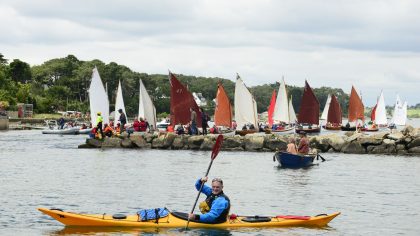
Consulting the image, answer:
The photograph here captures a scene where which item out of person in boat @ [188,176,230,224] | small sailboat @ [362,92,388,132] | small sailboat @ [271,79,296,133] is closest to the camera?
person in boat @ [188,176,230,224]

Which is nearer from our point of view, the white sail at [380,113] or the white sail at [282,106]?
the white sail at [282,106]

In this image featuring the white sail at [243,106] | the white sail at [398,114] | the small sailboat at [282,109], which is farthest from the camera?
the white sail at [398,114]

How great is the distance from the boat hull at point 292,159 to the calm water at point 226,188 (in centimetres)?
65

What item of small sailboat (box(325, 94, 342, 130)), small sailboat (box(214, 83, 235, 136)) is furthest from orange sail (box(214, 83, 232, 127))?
small sailboat (box(325, 94, 342, 130))

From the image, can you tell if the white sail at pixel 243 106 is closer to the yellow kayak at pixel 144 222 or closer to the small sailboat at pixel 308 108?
the small sailboat at pixel 308 108

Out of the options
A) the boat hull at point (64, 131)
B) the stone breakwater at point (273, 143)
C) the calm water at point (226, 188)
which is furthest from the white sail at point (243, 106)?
the calm water at point (226, 188)

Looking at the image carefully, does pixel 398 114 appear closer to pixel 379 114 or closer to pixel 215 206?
pixel 379 114

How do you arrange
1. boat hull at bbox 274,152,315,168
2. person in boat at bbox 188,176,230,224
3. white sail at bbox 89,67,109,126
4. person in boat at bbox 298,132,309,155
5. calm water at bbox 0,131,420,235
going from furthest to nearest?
1. white sail at bbox 89,67,109,126
2. person in boat at bbox 298,132,309,155
3. boat hull at bbox 274,152,315,168
4. calm water at bbox 0,131,420,235
5. person in boat at bbox 188,176,230,224

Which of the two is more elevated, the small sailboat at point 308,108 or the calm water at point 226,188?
the small sailboat at point 308,108

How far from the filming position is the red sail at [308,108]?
9606 cm

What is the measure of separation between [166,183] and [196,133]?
28.4m

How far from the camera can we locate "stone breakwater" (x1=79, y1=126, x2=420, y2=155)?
63.2 m

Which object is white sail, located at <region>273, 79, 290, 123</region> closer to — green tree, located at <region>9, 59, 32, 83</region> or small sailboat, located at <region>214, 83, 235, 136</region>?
small sailboat, located at <region>214, 83, 235, 136</region>

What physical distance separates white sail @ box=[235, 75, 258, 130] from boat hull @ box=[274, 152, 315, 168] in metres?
35.2
